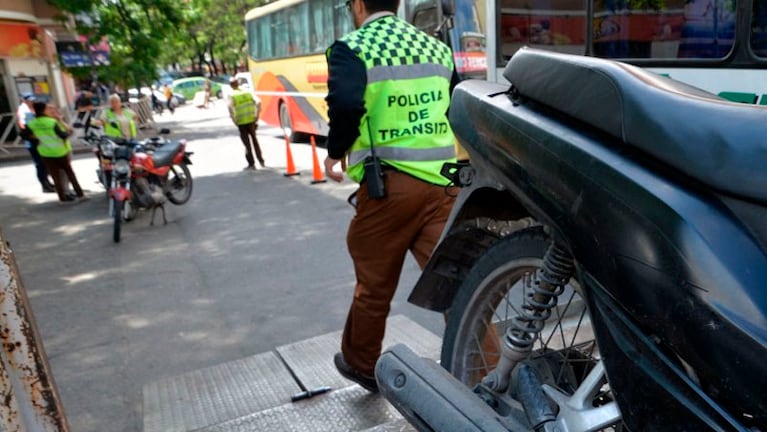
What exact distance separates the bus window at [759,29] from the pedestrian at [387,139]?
2774 millimetres

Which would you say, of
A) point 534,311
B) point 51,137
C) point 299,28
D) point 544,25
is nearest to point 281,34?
point 299,28

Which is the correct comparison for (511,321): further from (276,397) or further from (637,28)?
(637,28)

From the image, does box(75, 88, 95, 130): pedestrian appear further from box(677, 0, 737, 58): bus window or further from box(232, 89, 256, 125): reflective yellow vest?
box(677, 0, 737, 58): bus window

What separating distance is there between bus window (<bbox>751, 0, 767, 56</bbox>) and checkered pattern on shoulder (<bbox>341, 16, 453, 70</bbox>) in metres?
2.81

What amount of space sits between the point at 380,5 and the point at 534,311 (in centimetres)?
164

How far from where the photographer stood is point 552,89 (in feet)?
5.06

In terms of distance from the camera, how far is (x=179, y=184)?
856cm

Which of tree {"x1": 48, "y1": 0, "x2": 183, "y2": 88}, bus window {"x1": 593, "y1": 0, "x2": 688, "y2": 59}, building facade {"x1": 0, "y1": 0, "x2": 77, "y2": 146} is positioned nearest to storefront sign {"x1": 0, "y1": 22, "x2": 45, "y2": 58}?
building facade {"x1": 0, "y1": 0, "x2": 77, "y2": 146}

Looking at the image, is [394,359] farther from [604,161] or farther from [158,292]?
[158,292]

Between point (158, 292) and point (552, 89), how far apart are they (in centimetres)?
449

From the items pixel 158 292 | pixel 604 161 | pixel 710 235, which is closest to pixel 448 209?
pixel 604 161

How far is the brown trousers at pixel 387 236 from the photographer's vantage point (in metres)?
2.70

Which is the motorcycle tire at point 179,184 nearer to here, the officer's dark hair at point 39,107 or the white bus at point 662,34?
the officer's dark hair at point 39,107

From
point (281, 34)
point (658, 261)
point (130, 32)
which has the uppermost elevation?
point (130, 32)
